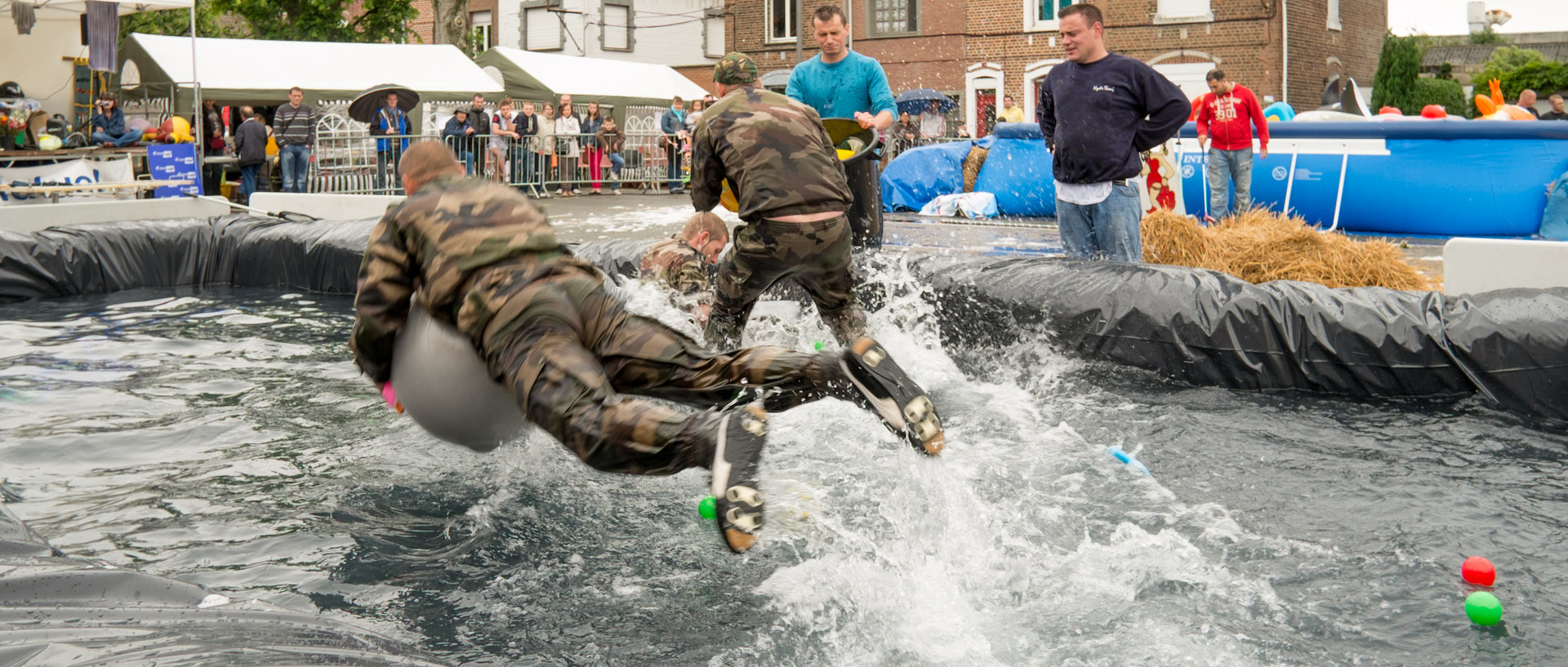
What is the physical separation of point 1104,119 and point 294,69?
19.5 m

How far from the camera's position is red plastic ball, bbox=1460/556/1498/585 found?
12.6 ft

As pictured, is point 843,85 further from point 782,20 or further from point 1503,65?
point 1503,65

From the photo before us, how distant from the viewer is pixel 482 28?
39.8 meters

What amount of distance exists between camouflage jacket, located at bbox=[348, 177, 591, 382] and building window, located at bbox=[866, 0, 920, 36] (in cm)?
3056

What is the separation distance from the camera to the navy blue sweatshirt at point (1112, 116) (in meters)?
7.10

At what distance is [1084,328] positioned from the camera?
7.19 m

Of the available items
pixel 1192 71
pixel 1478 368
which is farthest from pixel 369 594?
pixel 1192 71

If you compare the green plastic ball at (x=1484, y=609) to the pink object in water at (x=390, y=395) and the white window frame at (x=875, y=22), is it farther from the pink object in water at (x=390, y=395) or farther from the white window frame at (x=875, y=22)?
the white window frame at (x=875, y=22)

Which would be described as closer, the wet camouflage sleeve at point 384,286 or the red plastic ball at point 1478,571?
the red plastic ball at point 1478,571

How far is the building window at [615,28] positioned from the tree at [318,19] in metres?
5.83

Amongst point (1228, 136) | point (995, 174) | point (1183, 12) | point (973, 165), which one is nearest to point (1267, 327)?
point (1228, 136)

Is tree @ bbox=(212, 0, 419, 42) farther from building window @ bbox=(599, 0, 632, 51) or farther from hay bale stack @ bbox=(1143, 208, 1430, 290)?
hay bale stack @ bbox=(1143, 208, 1430, 290)

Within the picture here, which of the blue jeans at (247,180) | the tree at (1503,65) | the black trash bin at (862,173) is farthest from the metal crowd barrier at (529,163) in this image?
the tree at (1503,65)

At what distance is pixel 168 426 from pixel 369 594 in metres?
2.99
